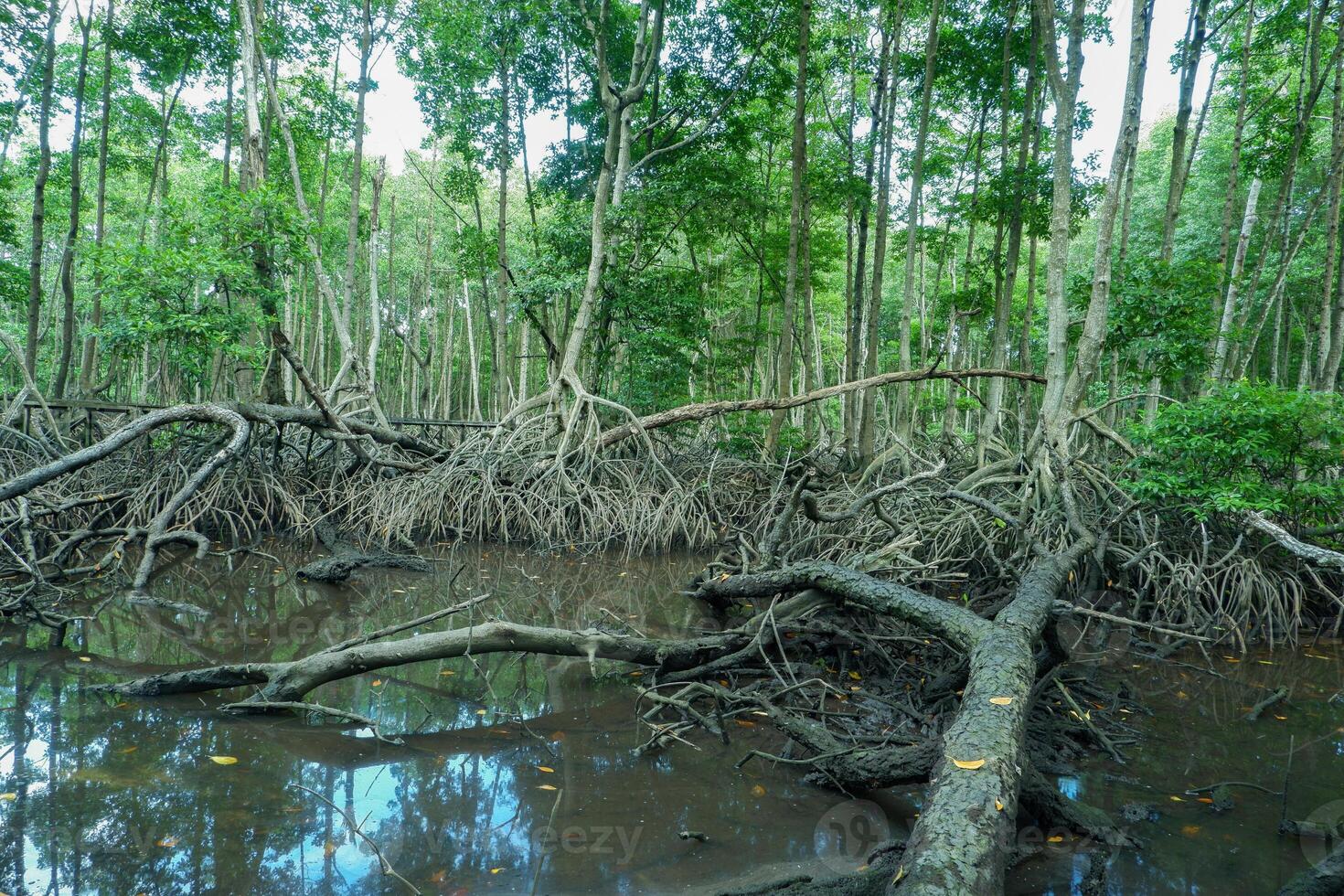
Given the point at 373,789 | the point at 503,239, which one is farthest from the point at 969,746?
the point at 503,239

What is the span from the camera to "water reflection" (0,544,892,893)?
1940mm

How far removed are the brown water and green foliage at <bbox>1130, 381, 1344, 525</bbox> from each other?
1.25 meters

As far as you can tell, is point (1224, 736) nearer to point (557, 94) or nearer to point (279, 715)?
point (279, 715)

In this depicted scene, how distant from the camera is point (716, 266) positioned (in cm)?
1523

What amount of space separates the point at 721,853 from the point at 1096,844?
1.12 metres

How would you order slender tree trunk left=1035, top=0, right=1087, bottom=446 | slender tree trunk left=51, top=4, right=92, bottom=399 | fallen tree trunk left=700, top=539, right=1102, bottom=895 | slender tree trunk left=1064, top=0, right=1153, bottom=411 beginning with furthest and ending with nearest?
slender tree trunk left=51, top=4, right=92, bottom=399
slender tree trunk left=1035, top=0, right=1087, bottom=446
slender tree trunk left=1064, top=0, right=1153, bottom=411
fallen tree trunk left=700, top=539, right=1102, bottom=895

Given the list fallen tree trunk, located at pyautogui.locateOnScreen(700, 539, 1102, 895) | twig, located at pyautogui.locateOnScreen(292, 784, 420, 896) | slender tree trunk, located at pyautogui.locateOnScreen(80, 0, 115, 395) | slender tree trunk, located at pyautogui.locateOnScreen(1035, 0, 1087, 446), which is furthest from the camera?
slender tree trunk, located at pyautogui.locateOnScreen(80, 0, 115, 395)

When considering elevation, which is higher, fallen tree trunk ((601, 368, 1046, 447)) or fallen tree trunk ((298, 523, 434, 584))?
fallen tree trunk ((601, 368, 1046, 447))

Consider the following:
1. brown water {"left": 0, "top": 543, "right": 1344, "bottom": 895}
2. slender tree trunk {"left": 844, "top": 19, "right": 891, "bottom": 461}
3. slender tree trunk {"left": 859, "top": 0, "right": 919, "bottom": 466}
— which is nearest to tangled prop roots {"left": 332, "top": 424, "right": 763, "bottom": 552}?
slender tree trunk {"left": 859, "top": 0, "right": 919, "bottom": 466}

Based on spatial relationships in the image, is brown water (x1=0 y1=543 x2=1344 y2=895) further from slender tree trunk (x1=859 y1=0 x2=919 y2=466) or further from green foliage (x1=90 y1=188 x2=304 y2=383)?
slender tree trunk (x1=859 y1=0 x2=919 y2=466)

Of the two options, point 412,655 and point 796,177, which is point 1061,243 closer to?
point 796,177
